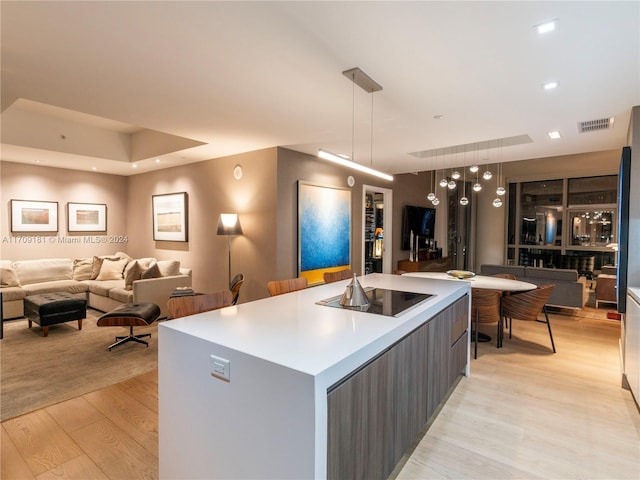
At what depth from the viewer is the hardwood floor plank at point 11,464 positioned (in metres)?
1.96

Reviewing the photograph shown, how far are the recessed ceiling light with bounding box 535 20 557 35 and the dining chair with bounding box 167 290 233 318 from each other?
2563 mm

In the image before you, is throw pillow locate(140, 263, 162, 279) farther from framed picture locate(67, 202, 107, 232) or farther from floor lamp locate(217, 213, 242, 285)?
framed picture locate(67, 202, 107, 232)

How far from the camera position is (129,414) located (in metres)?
2.59

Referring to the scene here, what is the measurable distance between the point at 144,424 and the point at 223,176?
3.69 metres

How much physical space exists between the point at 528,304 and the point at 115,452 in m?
4.19

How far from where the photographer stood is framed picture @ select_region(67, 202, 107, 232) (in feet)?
21.5

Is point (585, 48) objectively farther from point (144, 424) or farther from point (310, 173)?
point (144, 424)

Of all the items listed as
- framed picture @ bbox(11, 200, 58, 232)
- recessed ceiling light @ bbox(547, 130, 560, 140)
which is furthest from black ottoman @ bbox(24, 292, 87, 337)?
recessed ceiling light @ bbox(547, 130, 560, 140)

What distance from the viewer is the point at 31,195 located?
20.0 ft

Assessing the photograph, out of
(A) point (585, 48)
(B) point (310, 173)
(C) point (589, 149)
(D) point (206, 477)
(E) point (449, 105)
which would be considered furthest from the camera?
(B) point (310, 173)

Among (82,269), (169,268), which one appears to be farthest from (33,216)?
(169,268)

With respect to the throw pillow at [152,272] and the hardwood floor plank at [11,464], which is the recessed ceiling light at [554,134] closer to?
the hardwood floor plank at [11,464]

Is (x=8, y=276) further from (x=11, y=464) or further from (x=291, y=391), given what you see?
(x=291, y=391)

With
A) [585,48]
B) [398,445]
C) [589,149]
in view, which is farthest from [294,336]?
[589,149]
